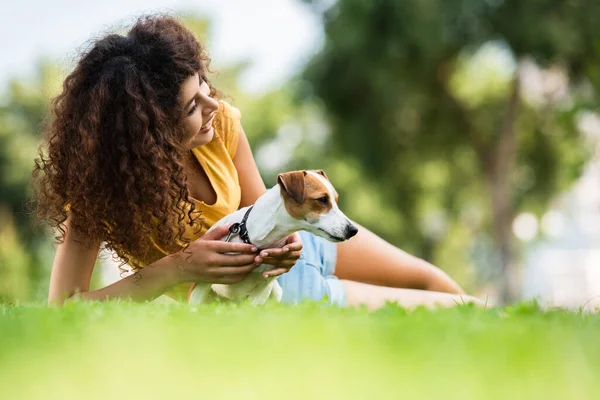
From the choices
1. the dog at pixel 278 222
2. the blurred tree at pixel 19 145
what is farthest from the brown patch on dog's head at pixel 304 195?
the blurred tree at pixel 19 145

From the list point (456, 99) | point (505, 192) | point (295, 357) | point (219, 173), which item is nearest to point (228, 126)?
point (219, 173)

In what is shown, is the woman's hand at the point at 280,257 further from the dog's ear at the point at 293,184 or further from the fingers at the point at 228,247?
the dog's ear at the point at 293,184

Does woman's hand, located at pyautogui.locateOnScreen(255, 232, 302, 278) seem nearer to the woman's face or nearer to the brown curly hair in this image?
the brown curly hair

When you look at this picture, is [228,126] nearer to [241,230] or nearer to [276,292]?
[241,230]

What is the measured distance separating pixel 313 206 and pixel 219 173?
0.61m

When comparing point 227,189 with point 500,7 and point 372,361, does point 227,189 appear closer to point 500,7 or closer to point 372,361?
point 372,361

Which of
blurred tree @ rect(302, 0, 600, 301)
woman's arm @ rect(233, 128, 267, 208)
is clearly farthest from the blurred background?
woman's arm @ rect(233, 128, 267, 208)

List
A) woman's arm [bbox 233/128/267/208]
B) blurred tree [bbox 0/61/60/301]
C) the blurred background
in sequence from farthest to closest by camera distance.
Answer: blurred tree [bbox 0/61/60/301], the blurred background, woman's arm [bbox 233/128/267/208]

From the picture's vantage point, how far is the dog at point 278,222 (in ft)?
13.9

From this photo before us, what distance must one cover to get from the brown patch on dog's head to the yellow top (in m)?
0.47

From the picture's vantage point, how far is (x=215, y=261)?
158 inches

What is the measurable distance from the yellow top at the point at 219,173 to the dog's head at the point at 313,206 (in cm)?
47

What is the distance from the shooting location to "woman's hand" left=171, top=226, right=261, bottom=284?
159 inches

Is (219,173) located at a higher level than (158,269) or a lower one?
higher
